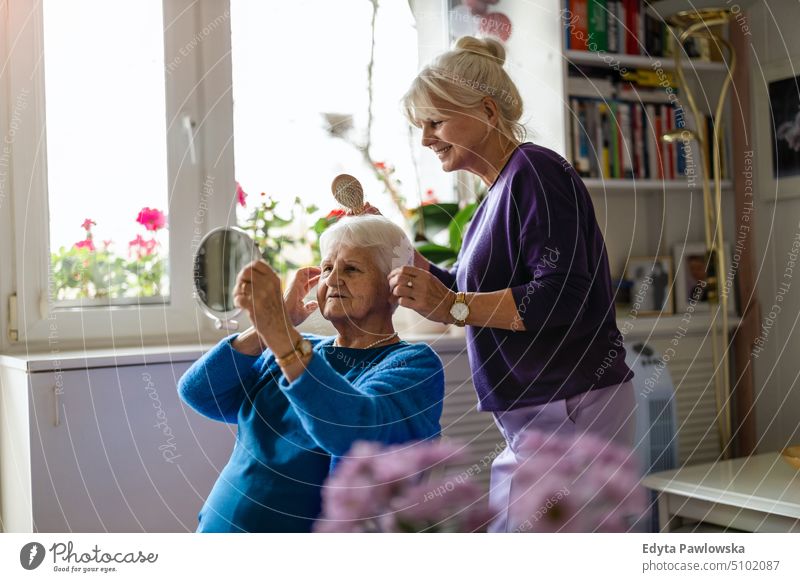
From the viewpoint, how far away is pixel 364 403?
1043 millimetres

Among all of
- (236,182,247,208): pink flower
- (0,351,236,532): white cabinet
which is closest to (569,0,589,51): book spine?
(236,182,247,208): pink flower

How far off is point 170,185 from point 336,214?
39cm

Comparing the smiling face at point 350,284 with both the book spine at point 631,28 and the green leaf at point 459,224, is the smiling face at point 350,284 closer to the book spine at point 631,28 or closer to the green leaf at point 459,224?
the green leaf at point 459,224

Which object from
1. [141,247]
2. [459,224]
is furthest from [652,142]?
[141,247]

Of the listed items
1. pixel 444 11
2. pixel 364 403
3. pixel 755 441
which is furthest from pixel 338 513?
pixel 755 441

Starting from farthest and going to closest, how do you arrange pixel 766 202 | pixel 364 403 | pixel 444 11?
pixel 766 202 → pixel 444 11 → pixel 364 403

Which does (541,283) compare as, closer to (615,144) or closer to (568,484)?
(568,484)

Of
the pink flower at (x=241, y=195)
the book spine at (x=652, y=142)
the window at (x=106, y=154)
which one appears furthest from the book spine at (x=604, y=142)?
the window at (x=106, y=154)

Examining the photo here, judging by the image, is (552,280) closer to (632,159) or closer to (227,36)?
(227,36)

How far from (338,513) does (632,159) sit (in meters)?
1.12

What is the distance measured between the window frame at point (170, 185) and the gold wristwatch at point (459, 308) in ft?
1.61

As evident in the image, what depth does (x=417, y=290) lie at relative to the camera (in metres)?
1.08

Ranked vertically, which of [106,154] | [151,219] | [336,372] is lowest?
[336,372]
